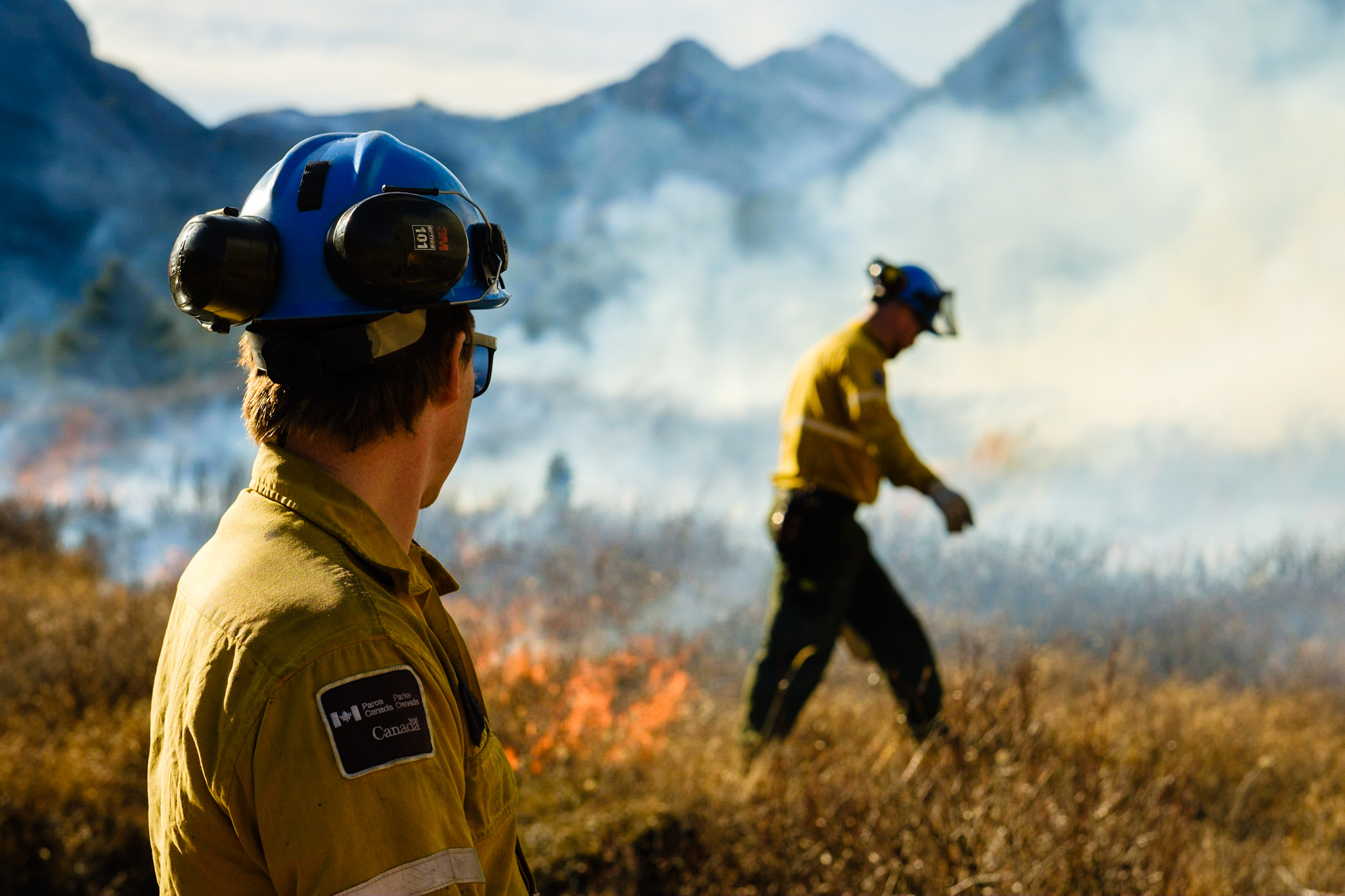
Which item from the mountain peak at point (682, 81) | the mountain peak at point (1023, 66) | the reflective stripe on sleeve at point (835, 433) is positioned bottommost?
the reflective stripe on sleeve at point (835, 433)

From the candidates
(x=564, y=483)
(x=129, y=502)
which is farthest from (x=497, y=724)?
(x=129, y=502)

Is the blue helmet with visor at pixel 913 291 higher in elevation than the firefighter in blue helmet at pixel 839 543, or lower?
higher

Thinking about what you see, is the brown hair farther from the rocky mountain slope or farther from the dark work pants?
the rocky mountain slope

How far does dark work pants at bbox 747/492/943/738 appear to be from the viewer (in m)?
4.18

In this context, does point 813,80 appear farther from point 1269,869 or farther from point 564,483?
point 1269,869

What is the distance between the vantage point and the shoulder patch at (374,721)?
1028mm

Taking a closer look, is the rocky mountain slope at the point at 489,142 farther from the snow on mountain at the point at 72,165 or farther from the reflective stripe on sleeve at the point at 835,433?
the reflective stripe on sleeve at the point at 835,433

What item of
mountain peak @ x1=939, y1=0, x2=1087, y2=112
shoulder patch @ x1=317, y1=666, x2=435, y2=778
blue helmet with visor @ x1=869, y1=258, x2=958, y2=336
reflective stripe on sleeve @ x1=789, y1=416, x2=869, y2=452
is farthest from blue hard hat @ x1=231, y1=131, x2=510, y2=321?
A: mountain peak @ x1=939, y1=0, x2=1087, y2=112

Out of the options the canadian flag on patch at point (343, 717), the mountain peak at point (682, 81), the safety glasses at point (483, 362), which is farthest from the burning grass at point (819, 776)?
the mountain peak at point (682, 81)

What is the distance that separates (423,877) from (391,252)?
2.24 feet

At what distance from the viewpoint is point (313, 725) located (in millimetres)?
1032

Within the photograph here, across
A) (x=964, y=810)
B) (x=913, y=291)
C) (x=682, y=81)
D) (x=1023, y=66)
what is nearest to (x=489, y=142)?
(x=682, y=81)

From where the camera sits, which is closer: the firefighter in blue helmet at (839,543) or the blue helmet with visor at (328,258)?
the blue helmet with visor at (328,258)

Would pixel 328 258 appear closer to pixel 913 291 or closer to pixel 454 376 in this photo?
pixel 454 376
